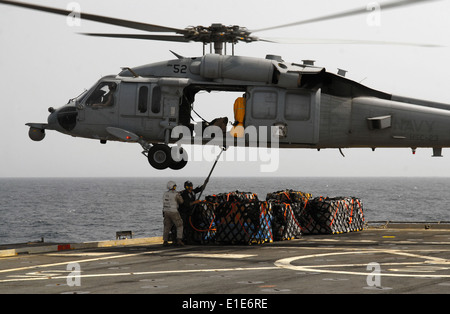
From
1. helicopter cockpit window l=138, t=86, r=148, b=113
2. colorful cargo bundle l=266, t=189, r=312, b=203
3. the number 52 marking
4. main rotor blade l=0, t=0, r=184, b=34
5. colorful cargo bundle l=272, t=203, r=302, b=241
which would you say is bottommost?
colorful cargo bundle l=272, t=203, r=302, b=241

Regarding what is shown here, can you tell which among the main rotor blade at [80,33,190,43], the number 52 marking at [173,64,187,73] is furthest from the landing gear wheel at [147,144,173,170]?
the main rotor blade at [80,33,190,43]

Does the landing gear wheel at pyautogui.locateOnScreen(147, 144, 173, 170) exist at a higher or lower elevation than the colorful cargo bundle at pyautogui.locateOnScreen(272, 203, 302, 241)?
higher

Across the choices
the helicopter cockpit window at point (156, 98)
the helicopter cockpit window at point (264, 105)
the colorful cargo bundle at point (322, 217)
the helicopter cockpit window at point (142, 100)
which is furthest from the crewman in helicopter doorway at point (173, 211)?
the colorful cargo bundle at point (322, 217)

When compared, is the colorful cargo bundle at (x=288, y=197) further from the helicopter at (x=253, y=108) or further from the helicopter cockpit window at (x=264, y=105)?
the helicopter cockpit window at (x=264, y=105)

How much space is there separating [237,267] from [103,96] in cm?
999

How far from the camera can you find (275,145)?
71.3 feet

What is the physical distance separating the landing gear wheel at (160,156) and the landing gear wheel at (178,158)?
19cm

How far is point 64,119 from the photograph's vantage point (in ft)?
75.4

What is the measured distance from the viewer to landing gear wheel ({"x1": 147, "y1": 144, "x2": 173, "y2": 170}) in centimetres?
2212

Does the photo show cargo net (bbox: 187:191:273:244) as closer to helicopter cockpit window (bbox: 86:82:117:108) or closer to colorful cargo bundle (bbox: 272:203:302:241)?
colorful cargo bundle (bbox: 272:203:302:241)

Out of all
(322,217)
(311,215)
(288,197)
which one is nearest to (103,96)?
(288,197)

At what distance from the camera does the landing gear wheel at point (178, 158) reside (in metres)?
22.3

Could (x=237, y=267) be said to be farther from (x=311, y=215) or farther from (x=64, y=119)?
(x=64, y=119)
